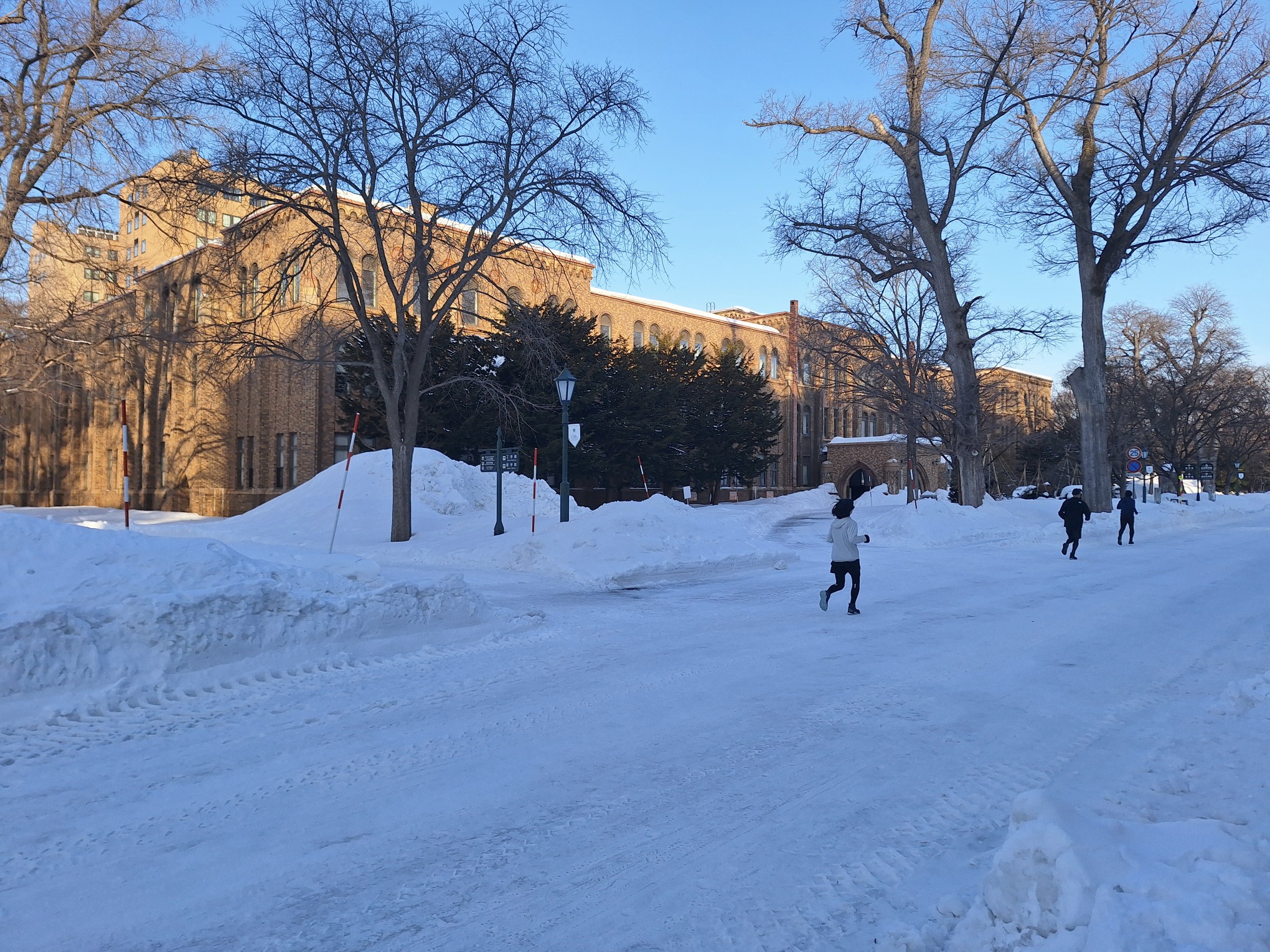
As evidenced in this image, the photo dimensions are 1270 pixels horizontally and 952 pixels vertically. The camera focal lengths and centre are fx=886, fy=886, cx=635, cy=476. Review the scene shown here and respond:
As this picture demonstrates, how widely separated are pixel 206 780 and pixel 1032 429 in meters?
65.1

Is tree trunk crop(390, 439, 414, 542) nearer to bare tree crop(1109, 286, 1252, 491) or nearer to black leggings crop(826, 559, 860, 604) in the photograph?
black leggings crop(826, 559, 860, 604)

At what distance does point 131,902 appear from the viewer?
3.43 m

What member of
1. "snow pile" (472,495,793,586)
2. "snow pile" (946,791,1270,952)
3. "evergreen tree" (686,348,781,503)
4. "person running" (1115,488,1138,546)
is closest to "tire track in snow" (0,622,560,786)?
"snow pile" (946,791,1270,952)

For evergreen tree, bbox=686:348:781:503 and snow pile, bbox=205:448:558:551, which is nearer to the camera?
snow pile, bbox=205:448:558:551

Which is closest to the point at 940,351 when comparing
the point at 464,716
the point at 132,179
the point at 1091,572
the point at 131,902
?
the point at 1091,572

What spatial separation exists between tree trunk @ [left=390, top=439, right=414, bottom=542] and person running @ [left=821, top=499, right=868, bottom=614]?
1101cm

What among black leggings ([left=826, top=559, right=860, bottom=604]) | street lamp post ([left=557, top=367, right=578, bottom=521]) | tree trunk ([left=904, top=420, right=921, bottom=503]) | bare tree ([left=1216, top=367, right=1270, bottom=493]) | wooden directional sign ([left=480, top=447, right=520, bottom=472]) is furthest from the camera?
bare tree ([left=1216, top=367, right=1270, bottom=493])

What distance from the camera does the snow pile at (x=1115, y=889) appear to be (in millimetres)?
2670

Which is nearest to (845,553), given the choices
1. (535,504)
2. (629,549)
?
(629,549)

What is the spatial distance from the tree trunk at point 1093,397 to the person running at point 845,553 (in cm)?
2148

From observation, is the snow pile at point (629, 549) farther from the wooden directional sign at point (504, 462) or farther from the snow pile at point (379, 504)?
the snow pile at point (379, 504)

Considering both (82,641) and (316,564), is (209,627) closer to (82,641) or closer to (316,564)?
(82,641)

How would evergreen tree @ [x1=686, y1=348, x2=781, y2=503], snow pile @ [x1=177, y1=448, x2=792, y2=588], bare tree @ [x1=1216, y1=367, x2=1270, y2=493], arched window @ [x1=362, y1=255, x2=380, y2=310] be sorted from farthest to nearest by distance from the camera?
bare tree @ [x1=1216, y1=367, x2=1270, y2=493] → evergreen tree @ [x1=686, y1=348, x2=781, y2=503] → arched window @ [x1=362, y1=255, x2=380, y2=310] → snow pile @ [x1=177, y1=448, x2=792, y2=588]

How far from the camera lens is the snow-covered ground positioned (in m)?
3.20
